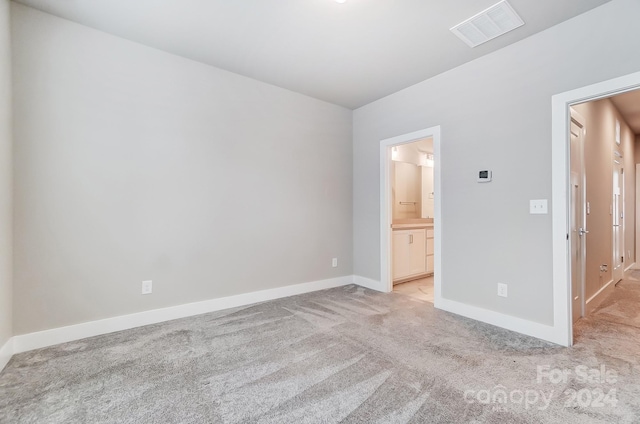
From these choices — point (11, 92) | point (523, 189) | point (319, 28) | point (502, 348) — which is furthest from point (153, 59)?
point (502, 348)

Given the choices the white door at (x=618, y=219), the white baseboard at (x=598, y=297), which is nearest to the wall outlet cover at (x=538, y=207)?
the white baseboard at (x=598, y=297)

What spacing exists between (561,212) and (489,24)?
1.66m

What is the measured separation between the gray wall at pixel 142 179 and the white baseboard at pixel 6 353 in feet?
0.51

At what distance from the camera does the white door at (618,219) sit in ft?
14.2

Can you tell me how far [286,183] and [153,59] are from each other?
188cm

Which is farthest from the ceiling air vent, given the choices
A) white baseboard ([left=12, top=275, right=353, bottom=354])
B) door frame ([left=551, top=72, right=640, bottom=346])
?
white baseboard ([left=12, top=275, right=353, bottom=354])

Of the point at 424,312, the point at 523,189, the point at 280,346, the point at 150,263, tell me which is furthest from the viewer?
the point at 424,312

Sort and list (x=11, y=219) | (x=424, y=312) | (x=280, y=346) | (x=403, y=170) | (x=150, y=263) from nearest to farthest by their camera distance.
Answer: (x=11, y=219)
(x=280, y=346)
(x=150, y=263)
(x=424, y=312)
(x=403, y=170)

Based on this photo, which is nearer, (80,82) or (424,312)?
(80,82)

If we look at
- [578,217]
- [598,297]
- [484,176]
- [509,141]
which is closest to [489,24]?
[509,141]

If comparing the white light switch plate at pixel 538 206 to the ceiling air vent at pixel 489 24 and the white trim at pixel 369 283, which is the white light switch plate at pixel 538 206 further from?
the white trim at pixel 369 283

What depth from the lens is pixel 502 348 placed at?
229 cm

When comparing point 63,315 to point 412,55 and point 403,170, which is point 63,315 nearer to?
point 412,55

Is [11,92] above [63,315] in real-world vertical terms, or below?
above
